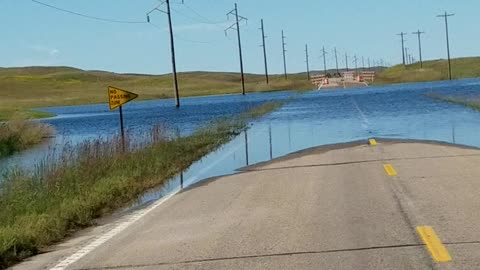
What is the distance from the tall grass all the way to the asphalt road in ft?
74.3

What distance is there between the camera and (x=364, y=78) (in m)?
146

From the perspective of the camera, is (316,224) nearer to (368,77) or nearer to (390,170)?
(390,170)

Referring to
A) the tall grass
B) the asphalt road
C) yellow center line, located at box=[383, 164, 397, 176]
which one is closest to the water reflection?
the asphalt road

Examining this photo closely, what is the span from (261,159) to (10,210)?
10.3 m

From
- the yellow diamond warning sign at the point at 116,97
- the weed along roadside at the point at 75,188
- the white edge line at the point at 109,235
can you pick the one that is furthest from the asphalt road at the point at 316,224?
the yellow diamond warning sign at the point at 116,97

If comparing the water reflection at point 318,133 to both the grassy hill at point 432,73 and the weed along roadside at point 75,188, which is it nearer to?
the weed along roadside at point 75,188

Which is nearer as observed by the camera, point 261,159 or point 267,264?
point 267,264

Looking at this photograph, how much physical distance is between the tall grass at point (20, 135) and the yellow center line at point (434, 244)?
92.1 feet

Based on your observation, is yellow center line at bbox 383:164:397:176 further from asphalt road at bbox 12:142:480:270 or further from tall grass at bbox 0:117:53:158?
tall grass at bbox 0:117:53:158

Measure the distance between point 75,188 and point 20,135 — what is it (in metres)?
26.8

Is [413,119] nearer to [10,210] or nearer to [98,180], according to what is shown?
[98,180]

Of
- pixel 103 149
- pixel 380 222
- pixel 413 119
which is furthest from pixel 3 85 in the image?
pixel 380 222

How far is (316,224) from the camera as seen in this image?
37.0ft

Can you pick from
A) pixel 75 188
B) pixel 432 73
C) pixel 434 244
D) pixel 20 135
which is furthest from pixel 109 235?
pixel 432 73
